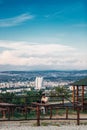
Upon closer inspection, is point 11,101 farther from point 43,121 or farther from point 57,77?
point 57,77

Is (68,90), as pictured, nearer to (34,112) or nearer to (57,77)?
(34,112)

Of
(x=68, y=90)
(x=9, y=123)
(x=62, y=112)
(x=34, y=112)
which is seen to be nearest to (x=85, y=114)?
(x=62, y=112)

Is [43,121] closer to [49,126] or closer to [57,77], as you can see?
[49,126]

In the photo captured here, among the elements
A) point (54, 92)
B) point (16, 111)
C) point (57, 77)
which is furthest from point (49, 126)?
point (57, 77)

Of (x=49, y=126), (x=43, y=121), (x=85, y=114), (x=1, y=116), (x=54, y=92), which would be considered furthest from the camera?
(x=54, y=92)

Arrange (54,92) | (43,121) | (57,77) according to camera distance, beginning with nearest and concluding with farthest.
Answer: (43,121)
(54,92)
(57,77)

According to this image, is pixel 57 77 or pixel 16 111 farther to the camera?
pixel 57 77

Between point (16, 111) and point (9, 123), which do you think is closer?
point (9, 123)

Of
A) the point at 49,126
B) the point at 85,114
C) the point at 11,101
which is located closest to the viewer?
the point at 49,126

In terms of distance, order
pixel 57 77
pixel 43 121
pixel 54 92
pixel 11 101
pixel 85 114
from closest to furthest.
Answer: pixel 43 121, pixel 85 114, pixel 11 101, pixel 54 92, pixel 57 77
